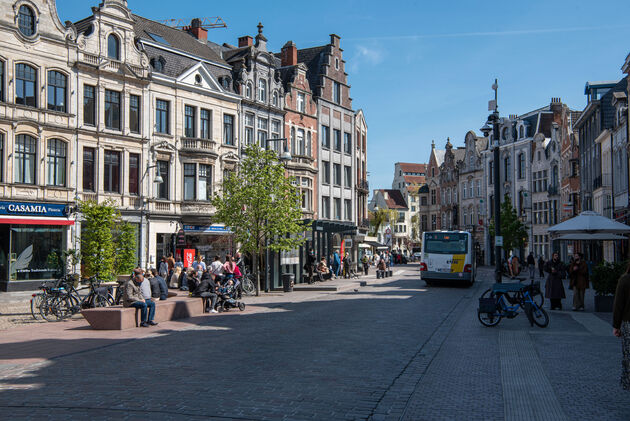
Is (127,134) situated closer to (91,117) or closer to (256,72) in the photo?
(91,117)

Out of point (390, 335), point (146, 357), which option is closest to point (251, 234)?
point (390, 335)

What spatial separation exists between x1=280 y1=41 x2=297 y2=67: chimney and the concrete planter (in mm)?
34512

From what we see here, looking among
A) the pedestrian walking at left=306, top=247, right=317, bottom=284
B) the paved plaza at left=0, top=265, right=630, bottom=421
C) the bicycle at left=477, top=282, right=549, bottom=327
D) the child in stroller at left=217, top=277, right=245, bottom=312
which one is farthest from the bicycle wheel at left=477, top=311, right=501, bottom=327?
the pedestrian walking at left=306, top=247, right=317, bottom=284

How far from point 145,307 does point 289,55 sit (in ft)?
119

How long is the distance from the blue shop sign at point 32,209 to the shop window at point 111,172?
2.88 meters

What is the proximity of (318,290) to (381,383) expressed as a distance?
848 inches

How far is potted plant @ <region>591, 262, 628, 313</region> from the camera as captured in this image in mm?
18062

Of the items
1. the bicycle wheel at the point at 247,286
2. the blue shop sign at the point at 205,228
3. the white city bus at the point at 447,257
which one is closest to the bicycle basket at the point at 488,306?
the bicycle wheel at the point at 247,286

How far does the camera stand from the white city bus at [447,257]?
31.1 metres

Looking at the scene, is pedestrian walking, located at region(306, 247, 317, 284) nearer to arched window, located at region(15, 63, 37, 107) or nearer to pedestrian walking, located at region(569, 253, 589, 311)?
arched window, located at region(15, 63, 37, 107)

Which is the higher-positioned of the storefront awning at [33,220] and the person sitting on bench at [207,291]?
the storefront awning at [33,220]

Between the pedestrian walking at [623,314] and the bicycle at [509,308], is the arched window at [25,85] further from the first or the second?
the pedestrian walking at [623,314]

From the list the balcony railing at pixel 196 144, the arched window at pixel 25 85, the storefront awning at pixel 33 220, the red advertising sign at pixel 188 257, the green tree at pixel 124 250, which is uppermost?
the arched window at pixel 25 85

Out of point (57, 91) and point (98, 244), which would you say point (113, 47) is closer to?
point (57, 91)
